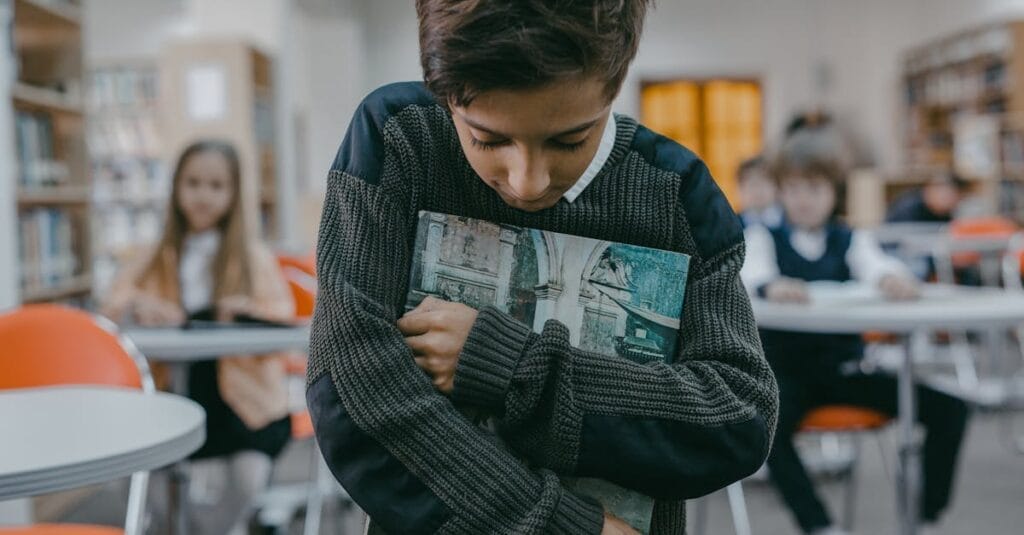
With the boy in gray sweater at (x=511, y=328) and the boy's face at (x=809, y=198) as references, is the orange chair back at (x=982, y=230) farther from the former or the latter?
the boy in gray sweater at (x=511, y=328)

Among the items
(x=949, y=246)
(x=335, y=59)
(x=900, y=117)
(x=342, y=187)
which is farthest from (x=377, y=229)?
(x=900, y=117)

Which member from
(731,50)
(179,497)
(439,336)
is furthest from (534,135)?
(731,50)

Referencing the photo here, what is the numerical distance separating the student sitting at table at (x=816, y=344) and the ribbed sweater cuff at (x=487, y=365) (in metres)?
1.66

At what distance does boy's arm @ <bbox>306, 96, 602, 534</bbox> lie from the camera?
716 millimetres

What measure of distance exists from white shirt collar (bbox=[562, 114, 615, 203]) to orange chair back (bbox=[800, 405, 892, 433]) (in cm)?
183

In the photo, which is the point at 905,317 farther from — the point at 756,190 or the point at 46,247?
the point at 756,190

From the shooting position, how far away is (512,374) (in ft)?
2.40

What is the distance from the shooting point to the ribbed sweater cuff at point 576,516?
73 centimetres

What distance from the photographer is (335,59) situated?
9688mm

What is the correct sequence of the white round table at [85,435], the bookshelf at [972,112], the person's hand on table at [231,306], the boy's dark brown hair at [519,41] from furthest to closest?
the bookshelf at [972,112] → the person's hand on table at [231,306] → the white round table at [85,435] → the boy's dark brown hair at [519,41]

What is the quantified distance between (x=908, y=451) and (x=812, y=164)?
833 millimetres

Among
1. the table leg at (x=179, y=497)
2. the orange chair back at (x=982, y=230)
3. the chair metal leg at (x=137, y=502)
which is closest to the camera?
the chair metal leg at (x=137, y=502)

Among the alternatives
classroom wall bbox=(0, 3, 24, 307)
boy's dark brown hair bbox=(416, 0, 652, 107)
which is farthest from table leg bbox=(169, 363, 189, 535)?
boy's dark brown hair bbox=(416, 0, 652, 107)

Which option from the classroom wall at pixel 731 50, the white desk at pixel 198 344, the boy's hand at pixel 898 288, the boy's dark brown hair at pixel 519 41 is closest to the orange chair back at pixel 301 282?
the white desk at pixel 198 344
